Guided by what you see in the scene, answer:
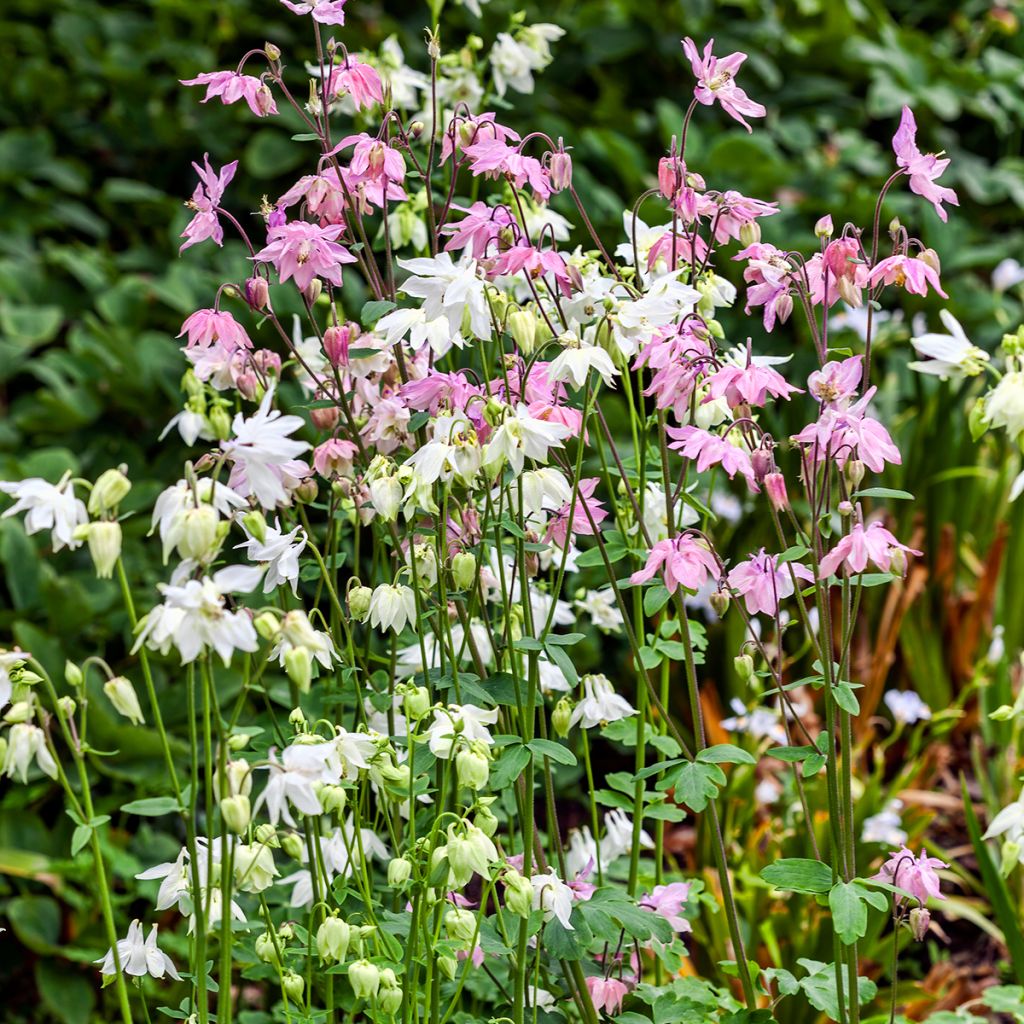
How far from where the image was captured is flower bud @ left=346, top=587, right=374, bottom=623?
1.45 meters

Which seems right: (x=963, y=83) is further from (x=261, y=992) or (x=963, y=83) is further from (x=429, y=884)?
(x=429, y=884)

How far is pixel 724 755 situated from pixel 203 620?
679 millimetres

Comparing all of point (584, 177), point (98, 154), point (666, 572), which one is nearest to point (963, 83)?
point (584, 177)

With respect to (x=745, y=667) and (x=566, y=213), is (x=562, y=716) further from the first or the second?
(x=566, y=213)

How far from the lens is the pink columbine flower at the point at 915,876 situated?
4.89 ft

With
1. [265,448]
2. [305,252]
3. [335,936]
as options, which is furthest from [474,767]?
[305,252]

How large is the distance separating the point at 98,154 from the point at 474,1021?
3.49 meters

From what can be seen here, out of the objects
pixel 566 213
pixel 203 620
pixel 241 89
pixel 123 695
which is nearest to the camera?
pixel 203 620

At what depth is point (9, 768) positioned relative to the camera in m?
1.13

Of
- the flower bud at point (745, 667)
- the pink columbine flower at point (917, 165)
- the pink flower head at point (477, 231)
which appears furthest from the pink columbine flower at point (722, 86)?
the flower bud at point (745, 667)

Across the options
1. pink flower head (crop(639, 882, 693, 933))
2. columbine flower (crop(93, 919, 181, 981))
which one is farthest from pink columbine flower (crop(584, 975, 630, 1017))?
columbine flower (crop(93, 919, 181, 981))

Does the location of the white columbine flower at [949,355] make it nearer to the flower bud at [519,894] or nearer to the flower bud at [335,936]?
the flower bud at [519,894]

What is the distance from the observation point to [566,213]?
3383mm

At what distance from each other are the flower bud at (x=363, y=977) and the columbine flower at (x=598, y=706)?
1.51ft
